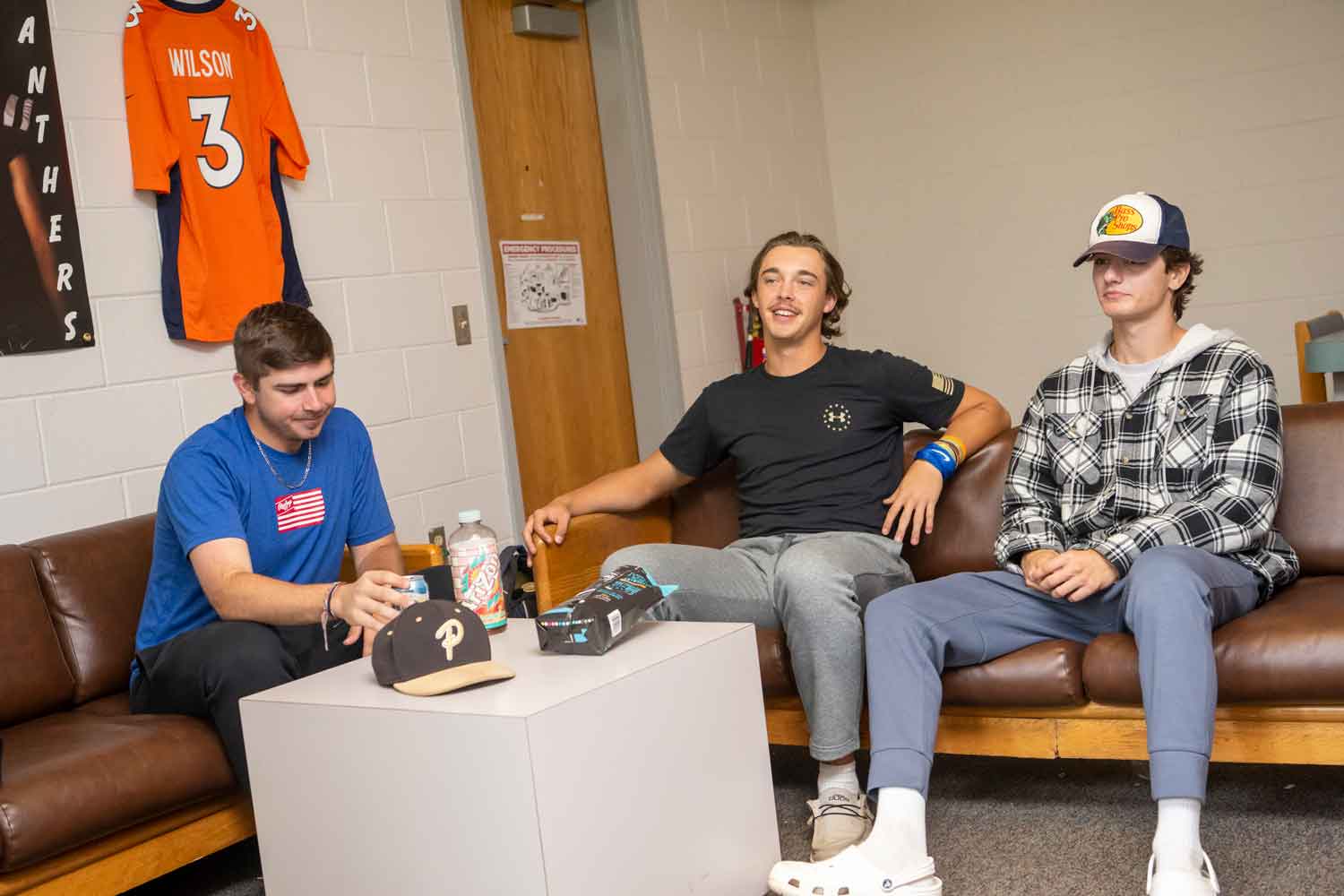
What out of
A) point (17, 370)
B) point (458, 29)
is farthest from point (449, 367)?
point (17, 370)

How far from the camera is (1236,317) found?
17.3 feet

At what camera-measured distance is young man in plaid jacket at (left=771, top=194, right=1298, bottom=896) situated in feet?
6.83

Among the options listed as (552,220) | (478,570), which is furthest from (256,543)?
(552,220)

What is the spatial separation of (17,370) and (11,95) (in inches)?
24.8

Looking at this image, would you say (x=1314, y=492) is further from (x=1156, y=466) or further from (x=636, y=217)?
(x=636, y=217)

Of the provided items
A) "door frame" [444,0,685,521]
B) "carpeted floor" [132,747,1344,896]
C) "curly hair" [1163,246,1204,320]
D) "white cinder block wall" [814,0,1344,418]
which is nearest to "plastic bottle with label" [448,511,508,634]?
"carpeted floor" [132,747,1344,896]

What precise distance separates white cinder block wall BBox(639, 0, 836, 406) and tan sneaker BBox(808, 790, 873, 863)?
2664 mm

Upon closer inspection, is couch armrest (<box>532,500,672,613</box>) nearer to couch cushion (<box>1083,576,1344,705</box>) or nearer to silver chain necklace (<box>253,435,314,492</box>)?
silver chain necklace (<box>253,435,314,492</box>)

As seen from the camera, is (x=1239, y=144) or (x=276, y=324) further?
(x=1239, y=144)

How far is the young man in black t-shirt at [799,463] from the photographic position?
2723mm

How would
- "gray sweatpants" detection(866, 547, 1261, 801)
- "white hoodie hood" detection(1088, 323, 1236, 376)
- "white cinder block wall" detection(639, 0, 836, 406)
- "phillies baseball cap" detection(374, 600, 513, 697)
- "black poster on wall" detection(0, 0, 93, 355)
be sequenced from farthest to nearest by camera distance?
"white cinder block wall" detection(639, 0, 836, 406) → "black poster on wall" detection(0, 0, 93, 355) → "white hoodie hood" detection(1088, 323, 1236, 376) → "gray sweatpants" detection(866, 547, 1261, 801) → "phillies baseball cap" detection(374, 600, 513, 697)

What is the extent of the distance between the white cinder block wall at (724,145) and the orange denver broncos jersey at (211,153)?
5.78 ft

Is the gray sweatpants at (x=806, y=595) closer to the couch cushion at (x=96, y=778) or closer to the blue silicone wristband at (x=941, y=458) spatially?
the blue silicone wristband at (x=941, y=458)

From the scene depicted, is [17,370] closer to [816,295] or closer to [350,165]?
[350,165]
